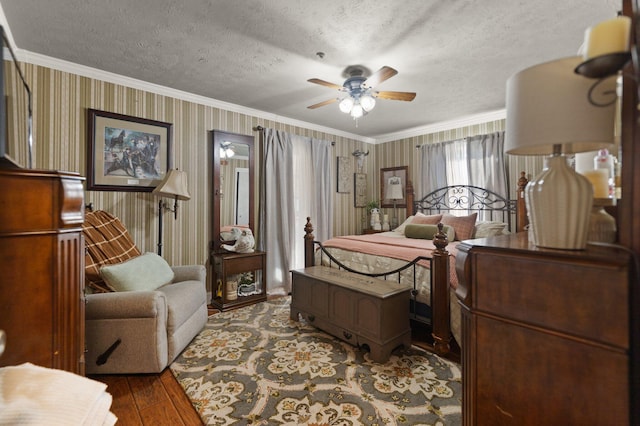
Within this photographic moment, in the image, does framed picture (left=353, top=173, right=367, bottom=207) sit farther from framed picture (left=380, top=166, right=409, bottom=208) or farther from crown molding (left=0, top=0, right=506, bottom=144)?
crown molding (left=0, top=0, right=506, bottom=144)

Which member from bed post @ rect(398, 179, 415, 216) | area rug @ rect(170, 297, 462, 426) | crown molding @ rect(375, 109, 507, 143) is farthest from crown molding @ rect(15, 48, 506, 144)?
area rug @ rect(170, 297, 462, 426)

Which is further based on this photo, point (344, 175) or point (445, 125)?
point (344, 175)

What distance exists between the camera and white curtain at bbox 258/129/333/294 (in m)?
4.13

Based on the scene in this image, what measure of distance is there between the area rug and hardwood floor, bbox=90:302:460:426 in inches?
2.2

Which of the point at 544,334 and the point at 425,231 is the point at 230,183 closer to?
the point at 425,231

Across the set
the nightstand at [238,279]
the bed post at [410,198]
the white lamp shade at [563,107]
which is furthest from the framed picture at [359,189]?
the white lamp shade at [563,107]

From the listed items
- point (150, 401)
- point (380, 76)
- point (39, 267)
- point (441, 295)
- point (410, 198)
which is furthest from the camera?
point (410, 198)

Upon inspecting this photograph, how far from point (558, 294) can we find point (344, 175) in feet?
15.0

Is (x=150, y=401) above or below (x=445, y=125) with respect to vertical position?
below

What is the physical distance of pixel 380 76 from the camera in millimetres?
2434

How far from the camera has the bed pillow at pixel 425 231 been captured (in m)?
3.63

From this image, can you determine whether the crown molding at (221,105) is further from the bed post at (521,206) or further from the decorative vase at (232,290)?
the decorative vase at (232,290)

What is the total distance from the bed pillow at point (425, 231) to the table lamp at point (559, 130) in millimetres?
2808

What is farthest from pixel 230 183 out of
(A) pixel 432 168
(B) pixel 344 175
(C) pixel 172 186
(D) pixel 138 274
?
(A) pixel 432 168
